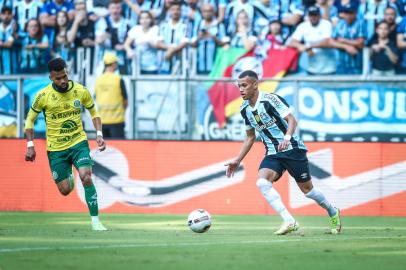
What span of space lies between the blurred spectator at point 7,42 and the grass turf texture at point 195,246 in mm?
6094

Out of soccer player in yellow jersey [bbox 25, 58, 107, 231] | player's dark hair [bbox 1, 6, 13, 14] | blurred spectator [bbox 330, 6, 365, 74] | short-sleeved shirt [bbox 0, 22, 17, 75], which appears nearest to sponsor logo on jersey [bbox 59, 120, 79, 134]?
soccer player in yellow jersey [bbox 25, 58, 107, 231]

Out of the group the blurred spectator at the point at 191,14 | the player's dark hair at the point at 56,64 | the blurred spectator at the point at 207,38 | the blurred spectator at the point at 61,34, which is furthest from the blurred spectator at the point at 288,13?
the player's dark hair at the point at 56,64

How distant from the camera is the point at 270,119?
46.1 ft

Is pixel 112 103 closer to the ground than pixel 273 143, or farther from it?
farther from it

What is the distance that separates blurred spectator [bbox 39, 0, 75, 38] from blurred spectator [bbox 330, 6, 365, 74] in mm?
6365

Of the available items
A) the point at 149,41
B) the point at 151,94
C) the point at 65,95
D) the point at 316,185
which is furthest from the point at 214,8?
the point at 65,95

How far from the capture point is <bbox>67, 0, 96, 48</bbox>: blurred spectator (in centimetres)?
2273

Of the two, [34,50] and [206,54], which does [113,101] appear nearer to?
[206,54]

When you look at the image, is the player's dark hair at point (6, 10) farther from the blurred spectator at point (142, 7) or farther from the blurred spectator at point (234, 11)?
the blurred spectator at point (234, 11)

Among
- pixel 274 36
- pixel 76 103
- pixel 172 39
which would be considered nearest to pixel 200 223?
pixel 76 103

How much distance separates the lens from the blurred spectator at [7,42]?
22453 mm

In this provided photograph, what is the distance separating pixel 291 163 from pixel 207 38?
795 cm

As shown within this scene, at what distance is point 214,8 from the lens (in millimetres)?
22344

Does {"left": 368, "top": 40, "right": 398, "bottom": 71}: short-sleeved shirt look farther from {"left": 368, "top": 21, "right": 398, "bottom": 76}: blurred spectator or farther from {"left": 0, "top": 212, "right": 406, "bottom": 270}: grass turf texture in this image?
{"left": 0, "top": 212, "right": 406, "bottom": 270}: grass turf texture
